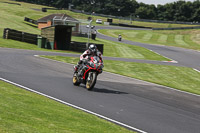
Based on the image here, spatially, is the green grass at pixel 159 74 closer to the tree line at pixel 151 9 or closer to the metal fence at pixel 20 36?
the metal fence at pixel 20 36

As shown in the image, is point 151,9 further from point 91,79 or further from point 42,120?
point 42,120

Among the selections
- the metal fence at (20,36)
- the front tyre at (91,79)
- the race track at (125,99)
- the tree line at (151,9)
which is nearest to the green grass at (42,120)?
the race track at (125,99)

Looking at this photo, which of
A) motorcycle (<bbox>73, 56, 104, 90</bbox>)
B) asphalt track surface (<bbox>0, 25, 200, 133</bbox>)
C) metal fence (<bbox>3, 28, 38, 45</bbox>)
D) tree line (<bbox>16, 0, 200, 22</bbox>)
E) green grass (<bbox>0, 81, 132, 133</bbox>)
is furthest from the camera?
tree line (<bbox>16, 0, 200, 22</bbox>)

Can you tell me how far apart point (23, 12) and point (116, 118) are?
8882 centimetres

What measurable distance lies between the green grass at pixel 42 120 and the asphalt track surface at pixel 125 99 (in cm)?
128

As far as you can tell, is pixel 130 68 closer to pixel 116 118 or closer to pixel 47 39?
pixel 47 39

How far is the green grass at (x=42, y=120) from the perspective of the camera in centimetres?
639

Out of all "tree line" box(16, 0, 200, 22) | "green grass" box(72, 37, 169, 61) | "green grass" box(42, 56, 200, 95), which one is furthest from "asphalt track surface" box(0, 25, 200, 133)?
"tree line" box(16, 0, 200, 22)

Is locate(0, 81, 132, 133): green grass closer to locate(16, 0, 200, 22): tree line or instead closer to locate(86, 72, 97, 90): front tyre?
locate(86, 72, 97, 90): front tyre

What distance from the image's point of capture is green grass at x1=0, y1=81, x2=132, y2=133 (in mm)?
6387

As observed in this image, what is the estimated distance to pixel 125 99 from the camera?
42.7 feet

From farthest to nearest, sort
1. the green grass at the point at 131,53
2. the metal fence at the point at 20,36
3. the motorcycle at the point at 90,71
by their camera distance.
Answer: the green grass at the point at 131,53
the metal fence at the point at 20,36
the motorcycle at the point at 90,71

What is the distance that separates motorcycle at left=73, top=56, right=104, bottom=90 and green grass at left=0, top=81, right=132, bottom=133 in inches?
182

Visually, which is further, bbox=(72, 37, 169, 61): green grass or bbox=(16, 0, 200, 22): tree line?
bbox=(16, 0, 200, 22): tree line
